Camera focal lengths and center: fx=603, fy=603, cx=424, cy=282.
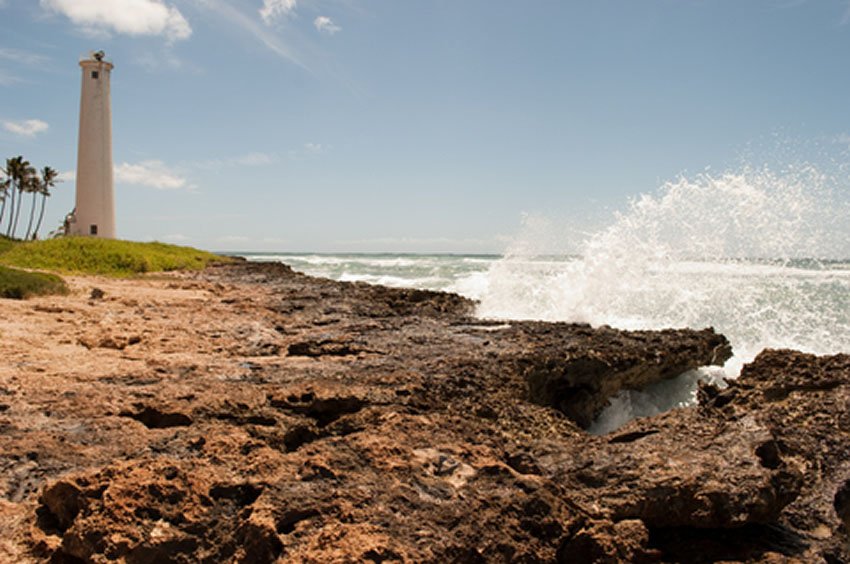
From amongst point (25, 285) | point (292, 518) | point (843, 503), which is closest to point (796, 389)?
point (843, 503)

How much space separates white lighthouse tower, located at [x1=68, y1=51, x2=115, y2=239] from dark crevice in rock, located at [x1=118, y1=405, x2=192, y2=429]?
2647cm

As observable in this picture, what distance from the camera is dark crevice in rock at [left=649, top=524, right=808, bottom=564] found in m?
3.08

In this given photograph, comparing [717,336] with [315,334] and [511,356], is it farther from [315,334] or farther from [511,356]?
[315,334]

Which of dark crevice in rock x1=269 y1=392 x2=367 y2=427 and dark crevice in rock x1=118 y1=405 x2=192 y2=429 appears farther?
dark crevice in rock x1=269 y1=392 x2=367 y2=427

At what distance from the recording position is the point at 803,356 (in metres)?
5.54

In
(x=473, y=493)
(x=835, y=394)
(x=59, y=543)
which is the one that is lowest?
(x=59, y=543)

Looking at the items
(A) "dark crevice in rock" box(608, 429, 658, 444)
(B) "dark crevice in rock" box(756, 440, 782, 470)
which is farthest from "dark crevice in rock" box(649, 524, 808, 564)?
(A) "dark crevice in rock" box(608, 429, 658, 444)

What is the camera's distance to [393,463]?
129 inches

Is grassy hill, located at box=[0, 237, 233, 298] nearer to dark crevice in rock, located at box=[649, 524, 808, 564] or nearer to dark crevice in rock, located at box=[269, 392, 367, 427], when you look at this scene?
dark crevice in rock, located at box=[269, 392, 367, 427]

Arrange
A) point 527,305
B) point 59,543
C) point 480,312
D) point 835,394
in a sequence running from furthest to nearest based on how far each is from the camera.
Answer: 1. point 527,305
2. point 480,312
3. point 835,394
4. point 59,543

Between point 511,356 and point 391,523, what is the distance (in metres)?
3.42

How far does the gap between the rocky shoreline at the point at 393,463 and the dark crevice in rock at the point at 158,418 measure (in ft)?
0.04

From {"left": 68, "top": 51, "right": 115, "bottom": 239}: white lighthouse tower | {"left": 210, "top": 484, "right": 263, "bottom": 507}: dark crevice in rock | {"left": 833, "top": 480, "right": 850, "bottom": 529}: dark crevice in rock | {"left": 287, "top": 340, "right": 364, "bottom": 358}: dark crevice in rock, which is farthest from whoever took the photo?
{"left": 68, "top": 51, "right": 115, "bottom": 239}: white lighthouse tower

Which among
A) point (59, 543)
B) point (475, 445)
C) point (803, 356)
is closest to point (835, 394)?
point (803, 356)
